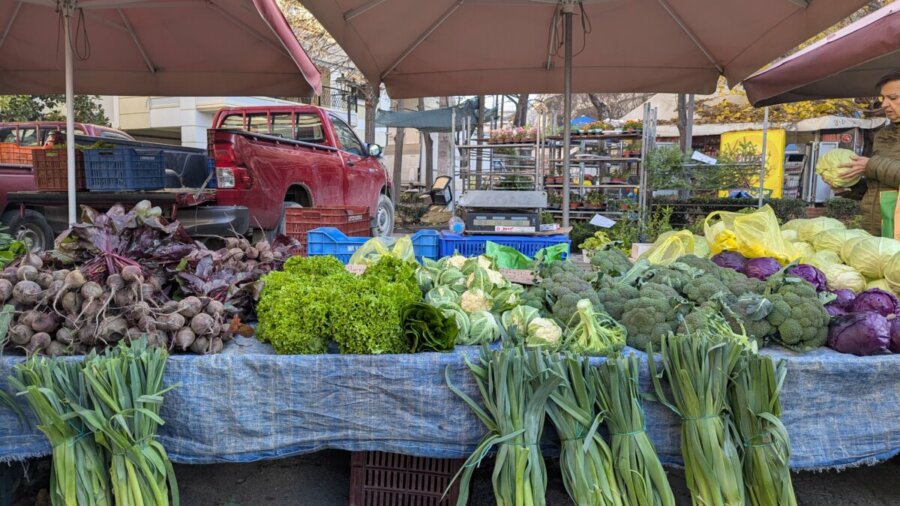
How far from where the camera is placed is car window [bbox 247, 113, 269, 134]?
819 cm

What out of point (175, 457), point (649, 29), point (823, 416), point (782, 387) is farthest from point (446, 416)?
point (649, 29)

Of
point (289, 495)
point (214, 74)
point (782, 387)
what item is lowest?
point (289, 495)

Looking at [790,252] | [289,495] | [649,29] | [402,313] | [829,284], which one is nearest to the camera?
[402,313]

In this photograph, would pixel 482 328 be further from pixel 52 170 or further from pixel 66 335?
pixel 52 170

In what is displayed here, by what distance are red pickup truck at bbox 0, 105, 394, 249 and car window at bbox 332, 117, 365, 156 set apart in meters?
0.02

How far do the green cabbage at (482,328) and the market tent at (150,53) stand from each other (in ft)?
9.89

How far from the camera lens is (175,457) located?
2.15 m

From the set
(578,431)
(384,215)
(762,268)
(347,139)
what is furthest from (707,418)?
(384,215)

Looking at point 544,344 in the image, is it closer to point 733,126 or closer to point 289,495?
point 289,495

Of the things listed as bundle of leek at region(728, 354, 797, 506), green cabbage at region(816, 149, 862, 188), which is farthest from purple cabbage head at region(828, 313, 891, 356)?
green cabbage at region(816, 149, 862, 188)

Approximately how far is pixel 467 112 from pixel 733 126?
8211 millimetres

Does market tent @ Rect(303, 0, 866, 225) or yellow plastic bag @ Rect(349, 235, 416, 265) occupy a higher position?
market tent @ Rect(303, 0, 866, 225)

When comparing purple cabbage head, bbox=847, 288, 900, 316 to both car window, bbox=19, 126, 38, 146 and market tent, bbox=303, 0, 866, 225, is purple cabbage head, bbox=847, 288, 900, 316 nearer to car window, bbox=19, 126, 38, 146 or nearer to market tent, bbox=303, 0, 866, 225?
market tent, bbox=303, 0, 866, 225

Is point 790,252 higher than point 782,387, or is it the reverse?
point 790,252
